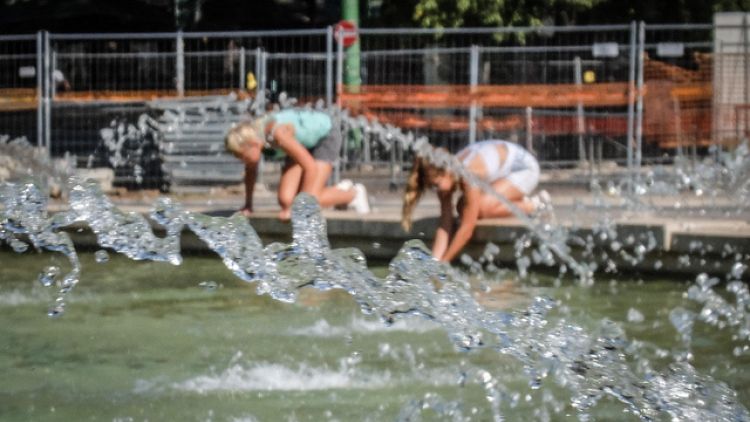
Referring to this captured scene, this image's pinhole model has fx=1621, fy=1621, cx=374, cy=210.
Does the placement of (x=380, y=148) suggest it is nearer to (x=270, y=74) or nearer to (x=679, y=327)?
(x=270, y=74)

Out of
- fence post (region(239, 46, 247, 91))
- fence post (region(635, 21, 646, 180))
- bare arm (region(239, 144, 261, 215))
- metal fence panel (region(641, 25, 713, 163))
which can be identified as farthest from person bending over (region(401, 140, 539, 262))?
fence post (region(239, 46, 247, 91))

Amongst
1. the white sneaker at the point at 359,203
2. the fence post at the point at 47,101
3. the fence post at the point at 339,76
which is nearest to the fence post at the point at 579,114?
the fence post at the point at 339,76

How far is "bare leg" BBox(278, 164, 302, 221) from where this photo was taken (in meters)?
13.0

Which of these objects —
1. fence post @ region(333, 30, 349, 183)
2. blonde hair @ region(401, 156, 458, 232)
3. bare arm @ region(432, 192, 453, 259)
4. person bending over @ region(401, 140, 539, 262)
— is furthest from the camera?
fence post @ region(333, 30, 349, 183)

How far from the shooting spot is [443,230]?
1172cm

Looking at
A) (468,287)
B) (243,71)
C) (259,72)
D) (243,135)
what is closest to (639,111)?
(259,72)

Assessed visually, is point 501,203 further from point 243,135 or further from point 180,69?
point 180,69

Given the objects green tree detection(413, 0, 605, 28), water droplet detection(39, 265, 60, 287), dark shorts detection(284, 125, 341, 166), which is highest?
green tree detection(413, 0, 605, 28)

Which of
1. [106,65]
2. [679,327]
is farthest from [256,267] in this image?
[106,65]

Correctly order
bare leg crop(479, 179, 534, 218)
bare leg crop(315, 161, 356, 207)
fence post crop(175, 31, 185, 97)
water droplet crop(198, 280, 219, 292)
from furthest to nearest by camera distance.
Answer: fence post crop(175, 31, 185, 97) < bare leg crop(315, 161, 356, 207) < bare leg crop(479, 179, 534, 218) < water droplet crop(198, 280, 219, 292)

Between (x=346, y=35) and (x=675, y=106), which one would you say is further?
(x=346, y=35)

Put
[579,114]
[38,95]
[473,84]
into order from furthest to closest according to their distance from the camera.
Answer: [38,95] < [579,114] < [473,84]

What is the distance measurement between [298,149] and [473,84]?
428cm

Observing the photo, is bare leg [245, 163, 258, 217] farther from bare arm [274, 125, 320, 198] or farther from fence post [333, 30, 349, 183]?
fence post [333, 30, 349, 183]
